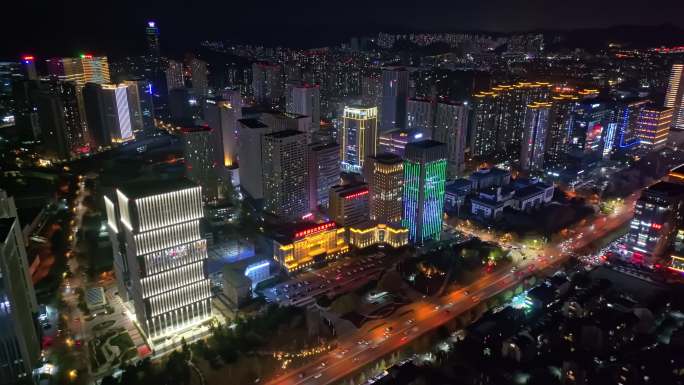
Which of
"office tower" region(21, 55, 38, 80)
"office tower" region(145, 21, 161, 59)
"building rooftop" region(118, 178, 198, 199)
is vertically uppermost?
"office tower" region(145, 21, 161, 59)

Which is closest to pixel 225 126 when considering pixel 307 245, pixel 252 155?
pixel 252 155

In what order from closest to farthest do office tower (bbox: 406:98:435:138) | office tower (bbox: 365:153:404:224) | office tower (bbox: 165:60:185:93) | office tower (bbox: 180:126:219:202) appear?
1. office tower (bbox: 365:153:404:224)
2. office tower (bbox: 180:126:219:202)
3. office tower (bbox: 406:98:435:138)
4. office tower (bbox: 165:60:185:93)

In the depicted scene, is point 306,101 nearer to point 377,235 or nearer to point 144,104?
point 144,104

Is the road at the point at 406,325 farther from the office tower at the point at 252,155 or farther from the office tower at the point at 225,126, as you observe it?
the office tower at the point at 225,126

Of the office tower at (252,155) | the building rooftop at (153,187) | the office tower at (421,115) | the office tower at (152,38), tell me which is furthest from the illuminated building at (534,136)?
the office tower at (152,38)

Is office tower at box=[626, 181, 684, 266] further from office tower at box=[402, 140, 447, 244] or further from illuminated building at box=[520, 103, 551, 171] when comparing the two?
illuminated building at box=[520, 103, 551, 171]

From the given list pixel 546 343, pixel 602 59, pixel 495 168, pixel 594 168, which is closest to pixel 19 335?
pixel 546 343

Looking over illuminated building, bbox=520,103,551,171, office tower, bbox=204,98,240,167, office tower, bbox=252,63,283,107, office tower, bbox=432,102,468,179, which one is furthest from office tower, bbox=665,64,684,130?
office tower, bbox=204,98,240,167
